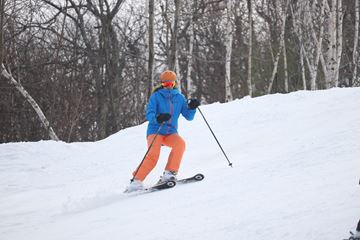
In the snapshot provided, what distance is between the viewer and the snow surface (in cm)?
349

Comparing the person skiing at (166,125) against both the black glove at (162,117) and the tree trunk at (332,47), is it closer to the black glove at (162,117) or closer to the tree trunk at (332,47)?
the black glove at (162,117)

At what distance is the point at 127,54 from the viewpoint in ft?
58.4

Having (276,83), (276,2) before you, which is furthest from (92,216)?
(276,83)

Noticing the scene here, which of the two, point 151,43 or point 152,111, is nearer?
point 152,111

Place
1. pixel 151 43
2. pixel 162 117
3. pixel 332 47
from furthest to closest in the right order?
pixel 332 47 → pixel 151 43 → pixel 162 117

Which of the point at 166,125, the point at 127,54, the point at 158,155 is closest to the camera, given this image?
the point at 158,155

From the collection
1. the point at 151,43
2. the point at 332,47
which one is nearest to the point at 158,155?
the point at 151,43

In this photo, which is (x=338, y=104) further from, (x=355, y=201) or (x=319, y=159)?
(x=355, y=201)

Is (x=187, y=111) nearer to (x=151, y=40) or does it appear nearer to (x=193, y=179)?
(x=193, y=179)

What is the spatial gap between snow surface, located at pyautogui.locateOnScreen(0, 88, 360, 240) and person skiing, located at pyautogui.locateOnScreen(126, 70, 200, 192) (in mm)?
490

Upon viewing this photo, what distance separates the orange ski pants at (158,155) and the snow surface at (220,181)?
1.50 ft

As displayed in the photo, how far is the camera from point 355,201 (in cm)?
335

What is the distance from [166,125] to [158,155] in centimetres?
46

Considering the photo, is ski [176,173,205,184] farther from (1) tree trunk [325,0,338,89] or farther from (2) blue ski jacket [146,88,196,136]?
(1) tree trunk [325,0,338,89]
